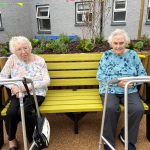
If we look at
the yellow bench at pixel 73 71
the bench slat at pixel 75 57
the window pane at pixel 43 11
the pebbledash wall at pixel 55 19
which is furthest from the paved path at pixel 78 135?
the window pane at pixel 43 11

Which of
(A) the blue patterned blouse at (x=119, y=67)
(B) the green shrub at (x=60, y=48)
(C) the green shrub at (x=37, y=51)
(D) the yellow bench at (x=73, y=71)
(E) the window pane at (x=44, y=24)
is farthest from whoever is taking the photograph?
(E) the window pane at (x=44, y=24)

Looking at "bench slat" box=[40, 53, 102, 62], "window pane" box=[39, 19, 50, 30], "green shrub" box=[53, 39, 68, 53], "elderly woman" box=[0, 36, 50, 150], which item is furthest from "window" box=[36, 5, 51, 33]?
"elderly woman" box=[0, 36, 50, 150]

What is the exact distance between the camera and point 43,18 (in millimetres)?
11664

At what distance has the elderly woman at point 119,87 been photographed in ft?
8.66

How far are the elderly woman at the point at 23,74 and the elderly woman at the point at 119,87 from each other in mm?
792

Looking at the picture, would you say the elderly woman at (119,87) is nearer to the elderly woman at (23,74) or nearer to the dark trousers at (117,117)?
the dark trousers at (117,117)

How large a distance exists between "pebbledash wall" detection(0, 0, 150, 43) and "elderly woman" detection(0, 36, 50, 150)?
7223 millimetres

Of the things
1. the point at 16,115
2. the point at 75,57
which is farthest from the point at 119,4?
the point at 16,115

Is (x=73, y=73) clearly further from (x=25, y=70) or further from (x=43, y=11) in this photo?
(x=43, y=11)

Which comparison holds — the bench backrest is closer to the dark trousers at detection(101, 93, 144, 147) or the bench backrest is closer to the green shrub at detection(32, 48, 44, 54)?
the green shrub at detection(32, 48, 44, 54)

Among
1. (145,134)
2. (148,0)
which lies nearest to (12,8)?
(148,0)

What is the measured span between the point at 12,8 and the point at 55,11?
82.4 inches

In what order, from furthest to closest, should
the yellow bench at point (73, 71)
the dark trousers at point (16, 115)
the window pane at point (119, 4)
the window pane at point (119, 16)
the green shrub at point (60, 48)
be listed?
1. the window pane at point (119, 16)
2. the window pane at point (119, 4)
3. the green shrub at point (60, 48)
4. the yellow bench at point (73, 71)
5. the dark trousers at point (16, 115)

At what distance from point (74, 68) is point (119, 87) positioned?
2.70 feet
